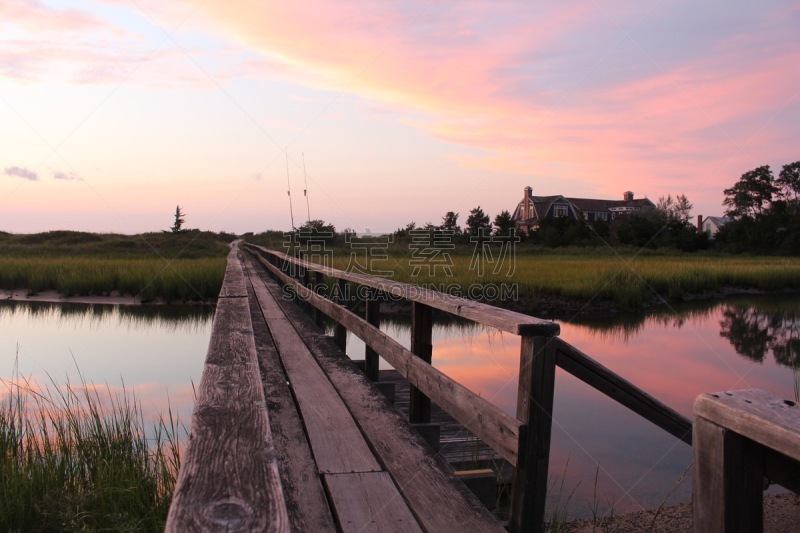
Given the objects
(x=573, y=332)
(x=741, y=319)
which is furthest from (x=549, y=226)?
(x=573, y=332)

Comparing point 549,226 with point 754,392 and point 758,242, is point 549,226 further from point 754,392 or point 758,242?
point 754,392

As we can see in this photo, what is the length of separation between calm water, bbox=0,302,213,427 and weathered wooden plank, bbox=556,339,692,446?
4.52m

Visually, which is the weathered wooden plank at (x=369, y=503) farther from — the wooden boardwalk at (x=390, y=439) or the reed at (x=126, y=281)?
the reed at (x=126, y=281)

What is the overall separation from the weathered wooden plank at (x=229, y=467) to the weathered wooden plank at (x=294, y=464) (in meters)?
0.36

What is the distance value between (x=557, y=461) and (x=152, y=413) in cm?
420

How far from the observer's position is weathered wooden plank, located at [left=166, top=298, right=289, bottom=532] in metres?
1.03

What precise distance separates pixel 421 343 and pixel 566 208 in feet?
187

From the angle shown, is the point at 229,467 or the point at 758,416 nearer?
the point at 758,416

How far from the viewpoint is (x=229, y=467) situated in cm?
123

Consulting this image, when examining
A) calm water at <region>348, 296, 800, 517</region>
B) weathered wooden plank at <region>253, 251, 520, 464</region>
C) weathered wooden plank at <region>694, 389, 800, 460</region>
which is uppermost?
weathered wooden plank at <region>694, 389, 800, 460</region>

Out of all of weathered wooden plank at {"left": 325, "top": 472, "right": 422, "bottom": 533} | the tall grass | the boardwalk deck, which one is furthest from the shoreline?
weathered wooden plank at {"left": 325, "top": 472, "right": 422, "bottom": 533}

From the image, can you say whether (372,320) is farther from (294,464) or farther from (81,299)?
(81,299)

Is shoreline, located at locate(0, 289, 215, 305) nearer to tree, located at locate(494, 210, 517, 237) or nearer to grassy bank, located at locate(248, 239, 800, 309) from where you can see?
grassy bank, located at locate(248, 239, 800, 309)

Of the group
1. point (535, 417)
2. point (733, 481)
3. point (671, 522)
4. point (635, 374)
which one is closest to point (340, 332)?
point (671, 522)
